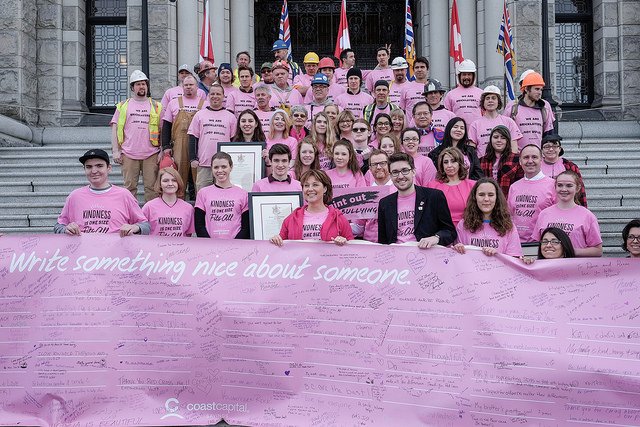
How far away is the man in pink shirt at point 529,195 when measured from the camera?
7918 millimetres

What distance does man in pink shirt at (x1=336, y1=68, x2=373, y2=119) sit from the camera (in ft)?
37.4

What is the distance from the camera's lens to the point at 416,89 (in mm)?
11391

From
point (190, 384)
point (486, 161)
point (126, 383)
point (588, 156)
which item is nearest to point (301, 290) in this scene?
point (190, 384)

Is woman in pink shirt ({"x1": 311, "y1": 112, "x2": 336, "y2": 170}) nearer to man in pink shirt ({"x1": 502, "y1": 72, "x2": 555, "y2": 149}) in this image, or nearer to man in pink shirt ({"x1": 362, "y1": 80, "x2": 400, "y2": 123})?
man in pink shirt ({"x1": 362, "y1": 80, "x2": 400, "y2": 123})

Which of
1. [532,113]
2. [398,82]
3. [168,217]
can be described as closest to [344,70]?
[398,82]

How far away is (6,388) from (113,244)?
136 cm

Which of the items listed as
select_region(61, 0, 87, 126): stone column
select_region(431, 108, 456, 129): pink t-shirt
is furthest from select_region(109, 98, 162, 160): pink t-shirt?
select_region(61, 0, 87, 126): stone column

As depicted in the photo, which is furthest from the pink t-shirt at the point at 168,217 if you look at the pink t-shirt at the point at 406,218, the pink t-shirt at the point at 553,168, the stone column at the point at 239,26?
the stone column at the point at 239,26

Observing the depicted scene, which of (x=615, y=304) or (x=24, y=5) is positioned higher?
(x=24, y=5)

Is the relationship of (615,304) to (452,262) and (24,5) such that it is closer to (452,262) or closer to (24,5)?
(452,262)

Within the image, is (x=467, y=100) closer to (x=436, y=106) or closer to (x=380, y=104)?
(x=436, y=106)

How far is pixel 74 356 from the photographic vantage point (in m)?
5.84

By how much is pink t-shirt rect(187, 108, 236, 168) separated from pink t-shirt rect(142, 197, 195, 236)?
7.56 ft

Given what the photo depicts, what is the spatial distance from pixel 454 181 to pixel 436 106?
3.31 metres
